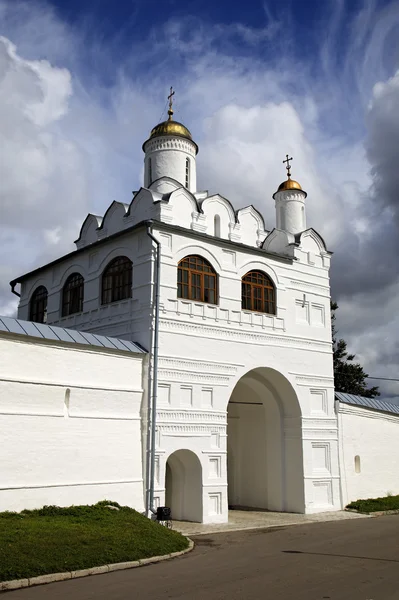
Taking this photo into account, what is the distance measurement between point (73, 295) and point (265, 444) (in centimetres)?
751

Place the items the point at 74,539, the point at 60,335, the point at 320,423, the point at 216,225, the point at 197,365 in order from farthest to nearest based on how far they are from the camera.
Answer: the point at 320,423, the point at 216,225, the point at 197,365, the point at 60,335, the point at 74,539

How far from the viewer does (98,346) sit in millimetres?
14289

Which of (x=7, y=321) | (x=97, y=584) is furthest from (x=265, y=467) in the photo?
(x=97, y=584)

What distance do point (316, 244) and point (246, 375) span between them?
521 cm

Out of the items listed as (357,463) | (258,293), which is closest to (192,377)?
(258,293)

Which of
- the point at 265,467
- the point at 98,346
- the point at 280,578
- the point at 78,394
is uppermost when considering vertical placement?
the point at 98,346

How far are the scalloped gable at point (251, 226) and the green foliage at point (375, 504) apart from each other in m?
8.60

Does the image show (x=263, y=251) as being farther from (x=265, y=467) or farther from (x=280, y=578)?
(x=280, y=578)

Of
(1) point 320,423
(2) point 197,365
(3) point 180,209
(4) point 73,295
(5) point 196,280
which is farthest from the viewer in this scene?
(1) point 320,423

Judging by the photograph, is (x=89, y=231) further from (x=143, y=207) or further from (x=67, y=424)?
(x=67, y=424)

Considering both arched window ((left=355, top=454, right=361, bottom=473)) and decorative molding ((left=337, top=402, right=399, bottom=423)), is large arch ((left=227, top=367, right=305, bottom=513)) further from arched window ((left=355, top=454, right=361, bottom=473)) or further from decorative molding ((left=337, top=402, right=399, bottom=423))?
arched window ((left=355, top=454, right=361, bottom=473))

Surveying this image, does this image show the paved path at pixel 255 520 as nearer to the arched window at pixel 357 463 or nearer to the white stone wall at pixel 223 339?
the white stone wall at pixel 223 339

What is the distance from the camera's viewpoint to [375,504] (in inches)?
760

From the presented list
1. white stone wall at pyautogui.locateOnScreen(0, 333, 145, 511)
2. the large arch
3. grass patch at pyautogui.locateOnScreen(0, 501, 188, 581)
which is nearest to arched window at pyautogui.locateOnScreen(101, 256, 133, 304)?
white stone wall at pyautogui.locateOnScreen(0, 333, 145, 511)
